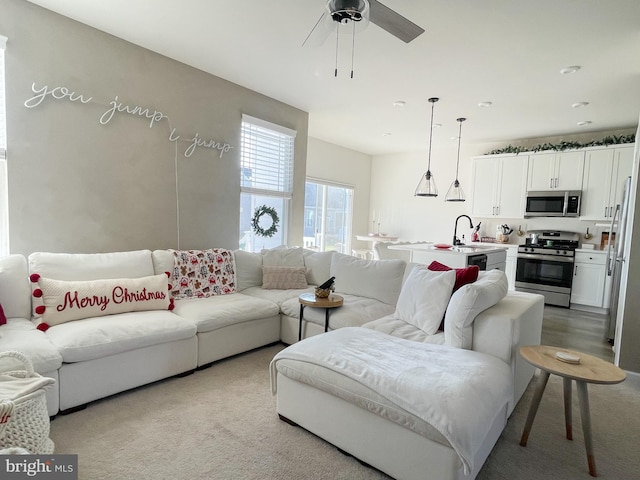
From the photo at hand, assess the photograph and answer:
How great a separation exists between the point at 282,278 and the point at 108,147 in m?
2.10

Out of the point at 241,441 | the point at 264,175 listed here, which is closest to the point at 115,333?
the point at 241,441

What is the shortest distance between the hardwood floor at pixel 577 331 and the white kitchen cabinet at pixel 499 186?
1796 mm

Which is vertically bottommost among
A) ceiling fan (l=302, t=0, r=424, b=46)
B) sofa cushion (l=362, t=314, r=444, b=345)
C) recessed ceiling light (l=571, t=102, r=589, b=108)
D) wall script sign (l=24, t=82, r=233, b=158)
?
sofa cushion (l=362, t=314, r=444, b=345)

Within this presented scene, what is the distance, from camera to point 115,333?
2334mm

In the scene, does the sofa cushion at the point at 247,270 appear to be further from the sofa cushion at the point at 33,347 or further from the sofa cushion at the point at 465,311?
the sofa cushion at the point at 465,311

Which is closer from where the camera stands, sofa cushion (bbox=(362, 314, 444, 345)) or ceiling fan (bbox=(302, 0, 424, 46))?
ceiling fan (bbox=(302, 0, 424, 46))

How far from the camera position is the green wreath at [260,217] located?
15.0 feet

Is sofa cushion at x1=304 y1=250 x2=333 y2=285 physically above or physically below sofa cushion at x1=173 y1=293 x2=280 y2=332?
above

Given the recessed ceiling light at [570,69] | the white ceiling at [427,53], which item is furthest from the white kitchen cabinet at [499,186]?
the recessed ceiling light at [570,69]

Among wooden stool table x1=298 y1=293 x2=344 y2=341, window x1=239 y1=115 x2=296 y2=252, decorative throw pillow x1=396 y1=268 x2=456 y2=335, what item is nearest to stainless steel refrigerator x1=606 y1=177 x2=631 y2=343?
decorative throw pillow x1=396 y1=268 x2=456 y2=335

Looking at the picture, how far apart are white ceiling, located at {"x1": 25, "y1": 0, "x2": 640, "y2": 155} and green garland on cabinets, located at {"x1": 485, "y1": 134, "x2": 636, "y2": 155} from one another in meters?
0.24

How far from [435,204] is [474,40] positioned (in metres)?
4.63

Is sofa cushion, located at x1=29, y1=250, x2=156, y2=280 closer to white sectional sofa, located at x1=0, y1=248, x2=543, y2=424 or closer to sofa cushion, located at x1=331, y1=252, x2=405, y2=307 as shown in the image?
white sectional sofa, located at x1=0, y1=248, x2=543, y2=424

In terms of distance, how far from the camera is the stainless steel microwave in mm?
5449
